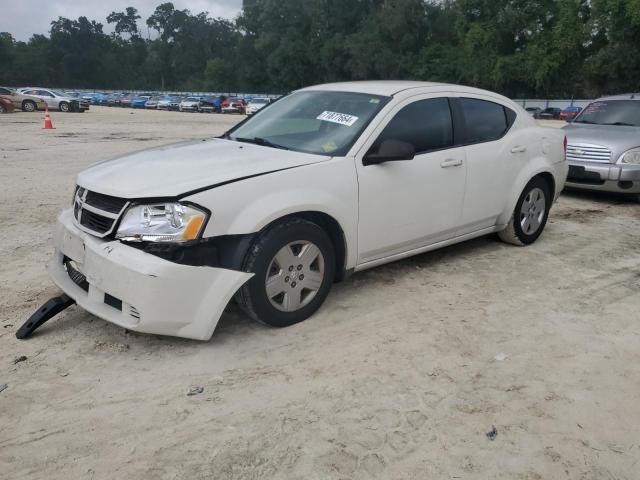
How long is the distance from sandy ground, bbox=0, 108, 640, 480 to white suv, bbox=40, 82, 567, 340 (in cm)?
30

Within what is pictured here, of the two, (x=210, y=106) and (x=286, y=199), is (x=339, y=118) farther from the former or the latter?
(x=210, y=106)

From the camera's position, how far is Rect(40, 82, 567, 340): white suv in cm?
309

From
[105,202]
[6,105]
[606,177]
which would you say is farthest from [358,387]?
[6,105]

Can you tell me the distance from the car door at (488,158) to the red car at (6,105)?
31035mm

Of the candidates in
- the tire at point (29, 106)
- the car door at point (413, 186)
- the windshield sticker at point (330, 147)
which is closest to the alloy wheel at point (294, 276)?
the car door at point (413, 186)

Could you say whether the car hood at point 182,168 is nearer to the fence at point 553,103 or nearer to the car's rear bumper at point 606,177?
the car's rear bumper at point 606,177

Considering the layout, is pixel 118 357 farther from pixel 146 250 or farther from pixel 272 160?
pixel 272 160

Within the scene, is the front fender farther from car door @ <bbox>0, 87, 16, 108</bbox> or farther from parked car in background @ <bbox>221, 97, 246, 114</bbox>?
parked car in background @ <bbox>221, 97, 246, 114</bbox>

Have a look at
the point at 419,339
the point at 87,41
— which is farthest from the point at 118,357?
the point at 87,41

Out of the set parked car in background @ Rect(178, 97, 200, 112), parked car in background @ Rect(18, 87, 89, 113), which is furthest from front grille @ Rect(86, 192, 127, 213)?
parked car in background @ Rect(178, 97, 200, 112)

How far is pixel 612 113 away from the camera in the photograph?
8.81 meters

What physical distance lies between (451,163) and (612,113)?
593 centimetres

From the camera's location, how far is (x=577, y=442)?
101 inches

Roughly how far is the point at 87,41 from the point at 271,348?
4790 inches
